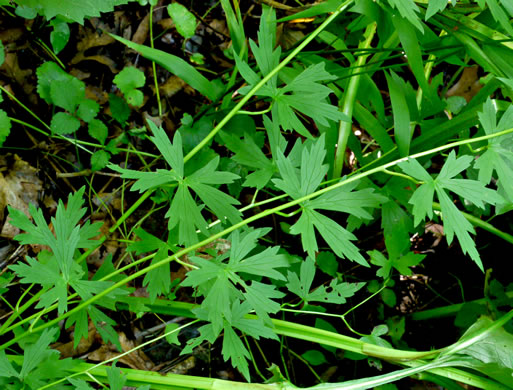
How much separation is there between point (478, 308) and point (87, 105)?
138 cm

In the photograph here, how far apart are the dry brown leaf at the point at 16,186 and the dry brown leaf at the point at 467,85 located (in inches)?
61.3

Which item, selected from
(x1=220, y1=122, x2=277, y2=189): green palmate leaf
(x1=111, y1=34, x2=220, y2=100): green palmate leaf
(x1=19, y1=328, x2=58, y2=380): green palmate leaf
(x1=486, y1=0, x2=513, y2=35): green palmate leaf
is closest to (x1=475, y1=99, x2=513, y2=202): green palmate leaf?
(x1=486, y1=0, x2=513, y2=35): green palmate leaf

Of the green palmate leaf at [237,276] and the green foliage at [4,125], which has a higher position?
the green foliage at [4,125]

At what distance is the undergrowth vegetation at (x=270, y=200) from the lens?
913 millimetres

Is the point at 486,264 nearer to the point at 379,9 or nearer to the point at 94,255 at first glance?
the point at 379,9

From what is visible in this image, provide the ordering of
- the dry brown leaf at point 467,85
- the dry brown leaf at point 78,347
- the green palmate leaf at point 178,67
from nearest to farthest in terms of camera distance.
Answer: the green palmate leaf at point 178,67
the dry brown leaf at point 78,347
the dry brown leaf at point 467,85

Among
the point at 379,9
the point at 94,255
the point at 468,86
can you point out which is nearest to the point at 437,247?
the point at 468,86

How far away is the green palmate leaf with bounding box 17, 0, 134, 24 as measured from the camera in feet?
2.77

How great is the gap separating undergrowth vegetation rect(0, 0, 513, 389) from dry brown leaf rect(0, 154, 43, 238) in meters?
0.04

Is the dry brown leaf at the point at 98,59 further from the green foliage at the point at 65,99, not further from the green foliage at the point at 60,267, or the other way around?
the green foliage at the point at 60,267

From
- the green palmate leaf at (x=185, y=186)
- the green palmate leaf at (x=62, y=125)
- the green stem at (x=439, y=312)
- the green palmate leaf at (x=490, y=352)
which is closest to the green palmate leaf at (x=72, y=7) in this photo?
the green palmate leaf at (x=185, y=186)

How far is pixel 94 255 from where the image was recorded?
1478mm

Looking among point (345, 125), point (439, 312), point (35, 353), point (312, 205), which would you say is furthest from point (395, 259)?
point (35, 353)

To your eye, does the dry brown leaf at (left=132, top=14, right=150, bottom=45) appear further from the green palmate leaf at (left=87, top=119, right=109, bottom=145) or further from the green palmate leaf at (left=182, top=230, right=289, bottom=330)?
the green palmate leaf at (left=182, top=230, right=289, bottom=330)
